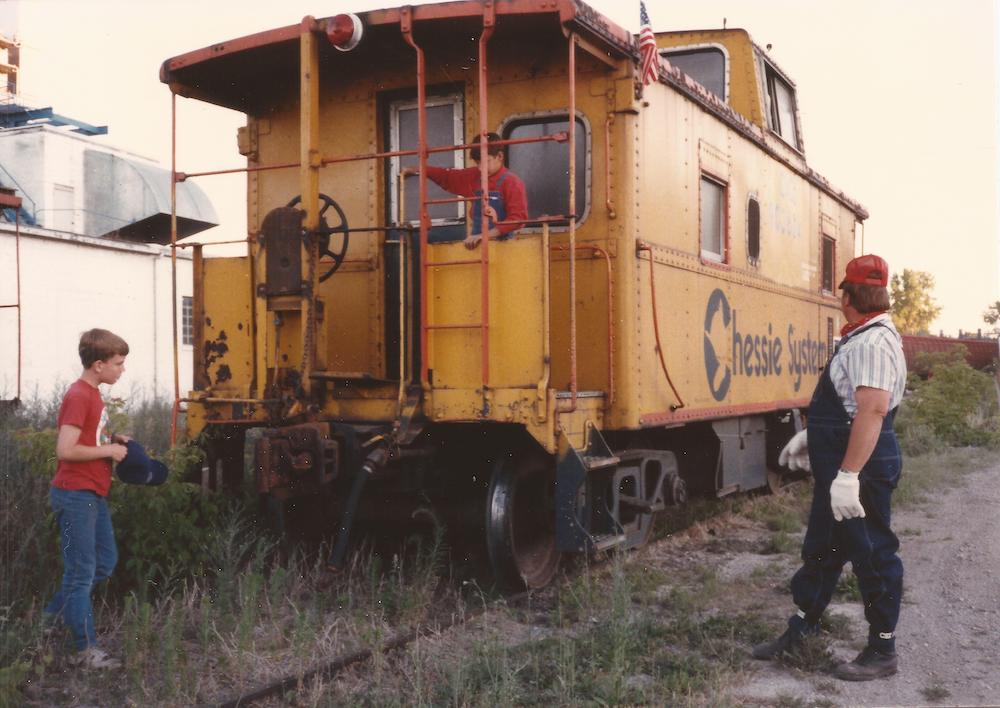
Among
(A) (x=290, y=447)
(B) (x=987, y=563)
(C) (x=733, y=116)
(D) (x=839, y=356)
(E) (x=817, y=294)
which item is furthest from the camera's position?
(E) (x=817, y=294)

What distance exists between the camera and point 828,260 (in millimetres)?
10992

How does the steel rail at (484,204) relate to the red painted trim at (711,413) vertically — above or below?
above

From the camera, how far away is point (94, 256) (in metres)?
19.2

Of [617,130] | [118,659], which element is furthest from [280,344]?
[617,130]

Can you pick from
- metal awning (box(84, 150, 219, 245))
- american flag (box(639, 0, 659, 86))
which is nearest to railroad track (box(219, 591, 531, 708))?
american flag (box(639, 0, 659, 86))

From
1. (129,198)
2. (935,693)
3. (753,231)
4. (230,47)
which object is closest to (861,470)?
(935,693)

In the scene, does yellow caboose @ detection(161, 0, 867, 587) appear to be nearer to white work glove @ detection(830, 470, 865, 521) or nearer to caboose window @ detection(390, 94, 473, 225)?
caboose window @ detection(390, 94, 473, 225)

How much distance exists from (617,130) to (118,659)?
4.00 metres

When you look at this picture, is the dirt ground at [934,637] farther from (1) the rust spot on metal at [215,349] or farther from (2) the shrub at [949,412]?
(2) the shrub at [949,412]

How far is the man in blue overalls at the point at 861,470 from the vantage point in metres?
4.20

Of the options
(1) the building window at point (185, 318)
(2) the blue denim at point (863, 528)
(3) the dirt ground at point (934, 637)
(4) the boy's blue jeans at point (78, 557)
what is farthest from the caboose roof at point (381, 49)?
(1) the building window at point (185, 318)

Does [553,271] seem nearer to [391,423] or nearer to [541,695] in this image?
[391,423]

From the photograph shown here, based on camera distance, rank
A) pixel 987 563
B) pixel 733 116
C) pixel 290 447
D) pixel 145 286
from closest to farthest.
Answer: pixel 290 447
pixel 987 563
pixel 733 116
pixel 145 286

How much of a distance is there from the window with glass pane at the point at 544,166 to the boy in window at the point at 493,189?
0.25 metres
